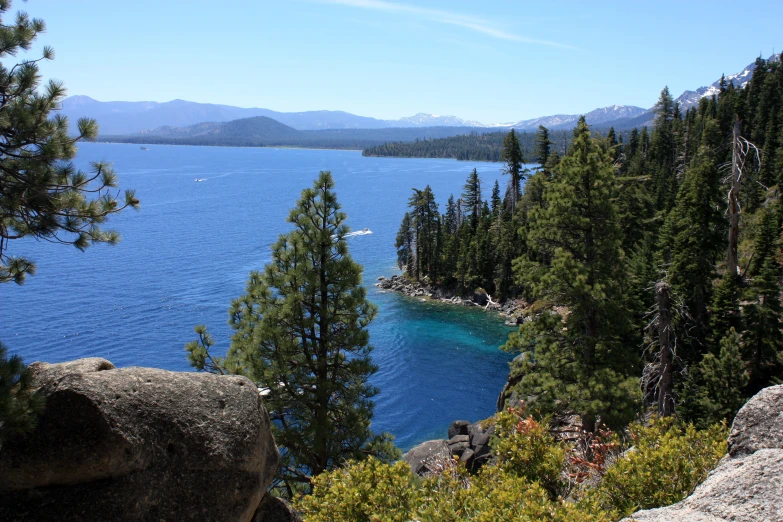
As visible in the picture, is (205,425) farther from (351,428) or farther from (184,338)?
(184,338)

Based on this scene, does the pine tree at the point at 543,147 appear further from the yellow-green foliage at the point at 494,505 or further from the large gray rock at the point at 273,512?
the large gray rock at the point at 273,512

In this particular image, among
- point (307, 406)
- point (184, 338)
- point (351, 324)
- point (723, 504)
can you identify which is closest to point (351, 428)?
point (307, 406)

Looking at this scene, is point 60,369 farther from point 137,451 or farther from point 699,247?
point 699,247

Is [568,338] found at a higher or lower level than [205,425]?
lower

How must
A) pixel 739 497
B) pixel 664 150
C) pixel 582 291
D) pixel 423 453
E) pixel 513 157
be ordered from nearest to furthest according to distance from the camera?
pixel 739 497, pixel 582 291, pixel 423 453, pixel 513 157, pixel 664 150

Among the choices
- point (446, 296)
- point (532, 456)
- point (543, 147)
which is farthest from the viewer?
point (446, 296)

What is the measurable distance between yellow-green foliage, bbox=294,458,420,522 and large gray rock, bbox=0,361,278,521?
1.36 metres

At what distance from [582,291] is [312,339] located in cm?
943

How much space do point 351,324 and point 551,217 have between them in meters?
8.72

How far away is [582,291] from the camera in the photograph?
60.6 feet

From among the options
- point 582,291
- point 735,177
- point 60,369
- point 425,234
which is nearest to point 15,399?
point 60,369

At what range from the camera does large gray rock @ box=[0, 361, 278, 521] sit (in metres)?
7.40

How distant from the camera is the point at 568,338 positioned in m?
20.2

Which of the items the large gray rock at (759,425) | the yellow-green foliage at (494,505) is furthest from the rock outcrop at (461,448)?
the large gray rock at (759,425)
